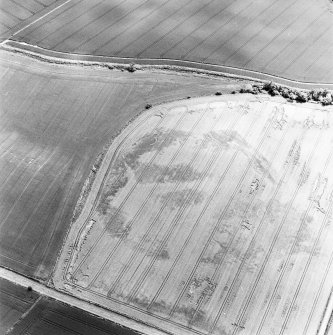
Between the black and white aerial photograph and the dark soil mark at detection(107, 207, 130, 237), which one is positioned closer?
the black and white aerial photograph

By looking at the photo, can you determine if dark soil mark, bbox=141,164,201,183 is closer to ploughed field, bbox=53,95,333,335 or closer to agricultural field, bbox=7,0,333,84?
ploughed field, bbox=53,95,333,335

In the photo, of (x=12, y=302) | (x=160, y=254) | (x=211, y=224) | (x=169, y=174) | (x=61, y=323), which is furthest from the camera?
(x=169, y=174)

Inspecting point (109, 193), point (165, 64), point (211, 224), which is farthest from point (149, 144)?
point (165, 64)

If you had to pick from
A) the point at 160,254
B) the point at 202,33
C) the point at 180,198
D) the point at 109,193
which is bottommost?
the point at 160,254

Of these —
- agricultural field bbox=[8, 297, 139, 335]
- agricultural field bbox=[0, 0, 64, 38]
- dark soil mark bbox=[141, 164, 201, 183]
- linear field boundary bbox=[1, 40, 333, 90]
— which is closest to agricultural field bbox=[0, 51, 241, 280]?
linear field boundary bbox=[1, 40, 333, 90]

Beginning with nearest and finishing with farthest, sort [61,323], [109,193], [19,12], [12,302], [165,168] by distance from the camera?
[61,323] < [12,302] < [109,193] < [165,168] < [19,12]

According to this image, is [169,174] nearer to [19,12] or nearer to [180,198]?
[180,198]

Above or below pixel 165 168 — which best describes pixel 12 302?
below
